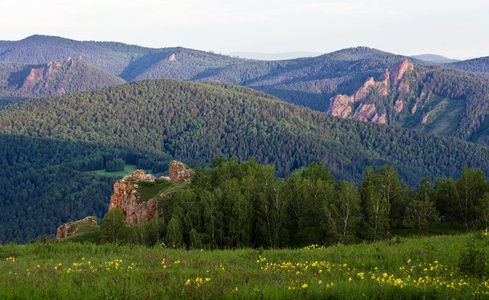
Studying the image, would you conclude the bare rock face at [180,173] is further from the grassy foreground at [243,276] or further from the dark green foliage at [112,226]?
the grassy foreground at [243,276]

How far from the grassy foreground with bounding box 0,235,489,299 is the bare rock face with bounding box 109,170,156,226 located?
47910 millimetres

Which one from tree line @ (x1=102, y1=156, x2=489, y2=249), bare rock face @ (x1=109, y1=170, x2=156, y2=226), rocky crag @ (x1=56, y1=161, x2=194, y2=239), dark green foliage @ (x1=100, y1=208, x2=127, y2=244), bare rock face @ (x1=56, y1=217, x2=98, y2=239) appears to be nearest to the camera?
tree line @ (x1=102, y1=156, x2=489, y2=249)

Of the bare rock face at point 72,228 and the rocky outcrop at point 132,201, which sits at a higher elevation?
the rocky outcrop at point 132,201

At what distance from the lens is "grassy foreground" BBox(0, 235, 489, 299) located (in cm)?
888

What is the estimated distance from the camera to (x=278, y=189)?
4516 centimetres

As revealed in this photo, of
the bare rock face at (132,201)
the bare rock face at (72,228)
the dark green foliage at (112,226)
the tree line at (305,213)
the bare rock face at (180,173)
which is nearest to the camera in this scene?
the tree line at (305,213)

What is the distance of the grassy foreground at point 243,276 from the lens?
8.88 metres

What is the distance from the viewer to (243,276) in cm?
1110

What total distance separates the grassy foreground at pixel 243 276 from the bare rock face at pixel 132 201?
47.9m

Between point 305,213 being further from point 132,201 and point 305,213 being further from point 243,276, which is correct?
point 132,201

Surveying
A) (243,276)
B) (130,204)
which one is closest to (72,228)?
(130,204)

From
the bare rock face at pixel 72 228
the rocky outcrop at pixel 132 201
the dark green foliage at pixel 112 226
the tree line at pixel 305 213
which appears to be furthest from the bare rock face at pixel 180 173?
the dark green foliage at pixel 112 226

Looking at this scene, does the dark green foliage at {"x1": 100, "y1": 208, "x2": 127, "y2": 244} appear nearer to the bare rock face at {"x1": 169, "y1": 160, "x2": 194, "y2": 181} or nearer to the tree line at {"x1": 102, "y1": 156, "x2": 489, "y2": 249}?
the tree line at {"x1": 102, "y1": 156, "x2": 489, "y2": 249}

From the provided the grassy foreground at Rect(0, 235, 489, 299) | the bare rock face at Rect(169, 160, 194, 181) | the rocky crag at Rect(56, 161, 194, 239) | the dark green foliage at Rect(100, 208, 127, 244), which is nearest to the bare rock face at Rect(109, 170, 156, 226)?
the rocky crag at Rect(56, 161, 194, 239)
